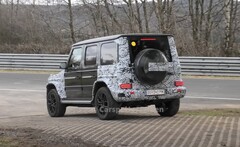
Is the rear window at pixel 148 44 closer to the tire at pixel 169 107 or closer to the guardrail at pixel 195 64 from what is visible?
the tire at pixel 169 107

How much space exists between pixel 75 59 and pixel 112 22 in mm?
22637

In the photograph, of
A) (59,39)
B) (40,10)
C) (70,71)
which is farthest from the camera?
(40,10)

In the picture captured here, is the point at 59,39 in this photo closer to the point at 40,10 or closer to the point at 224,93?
the point at 40,10

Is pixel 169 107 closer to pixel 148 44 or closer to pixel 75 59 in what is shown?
pixel 148 44

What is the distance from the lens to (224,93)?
16.0 metres

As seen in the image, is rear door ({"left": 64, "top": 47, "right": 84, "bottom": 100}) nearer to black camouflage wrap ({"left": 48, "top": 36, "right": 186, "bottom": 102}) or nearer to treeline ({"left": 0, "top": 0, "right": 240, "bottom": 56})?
black camouflage wrap ({"left": 48, "top": 36, "right": 186, "bottom": 102})

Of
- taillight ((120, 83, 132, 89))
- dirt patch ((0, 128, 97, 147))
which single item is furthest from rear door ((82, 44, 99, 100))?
dirt patch ((0, 128, 97, 147))

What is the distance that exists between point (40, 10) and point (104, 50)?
29190 millimetres

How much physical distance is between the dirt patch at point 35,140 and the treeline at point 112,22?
17.9 metres

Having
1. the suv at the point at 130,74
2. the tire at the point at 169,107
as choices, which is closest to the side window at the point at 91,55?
the suv at the point at 130,74

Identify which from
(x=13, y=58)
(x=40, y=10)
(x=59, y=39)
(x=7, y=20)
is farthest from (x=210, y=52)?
(x=7, y=20)

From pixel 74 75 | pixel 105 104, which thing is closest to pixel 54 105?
pixel 74 75

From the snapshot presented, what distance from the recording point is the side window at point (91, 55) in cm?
1044

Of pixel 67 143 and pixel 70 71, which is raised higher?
pixel 70 71
